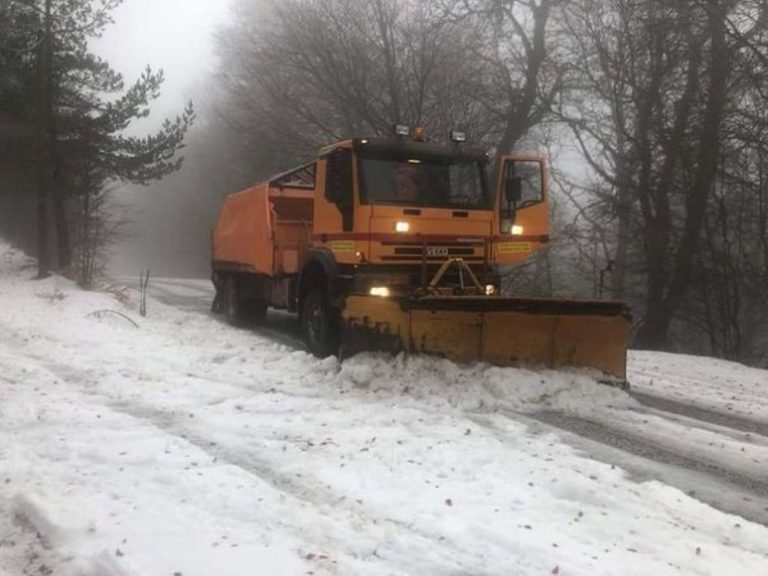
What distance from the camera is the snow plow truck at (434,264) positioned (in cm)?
800

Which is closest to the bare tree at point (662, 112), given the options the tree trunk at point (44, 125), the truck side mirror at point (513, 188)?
the truck side mirror at point (513, 188)

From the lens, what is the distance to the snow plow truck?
8000 millimetres

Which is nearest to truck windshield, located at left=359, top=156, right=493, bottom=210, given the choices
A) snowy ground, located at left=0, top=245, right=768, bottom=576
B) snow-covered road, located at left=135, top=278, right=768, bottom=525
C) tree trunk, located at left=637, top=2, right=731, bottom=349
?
snowy ground, located at left=0, top=245, right=768, bottom=576

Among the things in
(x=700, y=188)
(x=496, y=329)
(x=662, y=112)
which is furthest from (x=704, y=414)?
(x=662, y=112)

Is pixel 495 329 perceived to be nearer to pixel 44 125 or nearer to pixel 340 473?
pixel 340 473

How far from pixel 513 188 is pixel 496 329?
2.43 metres

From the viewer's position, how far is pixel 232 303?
1477 cm

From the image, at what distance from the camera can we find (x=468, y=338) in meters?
7.98

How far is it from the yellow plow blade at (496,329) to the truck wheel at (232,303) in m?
6.38

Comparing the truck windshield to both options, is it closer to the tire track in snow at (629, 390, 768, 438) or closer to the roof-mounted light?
the roof-mounted light

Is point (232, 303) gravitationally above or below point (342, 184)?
below

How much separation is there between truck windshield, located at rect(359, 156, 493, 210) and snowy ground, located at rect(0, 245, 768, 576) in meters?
2.29

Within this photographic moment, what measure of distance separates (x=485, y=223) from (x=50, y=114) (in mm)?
16149

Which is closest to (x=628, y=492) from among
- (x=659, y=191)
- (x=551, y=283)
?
(x=659, y=191)
